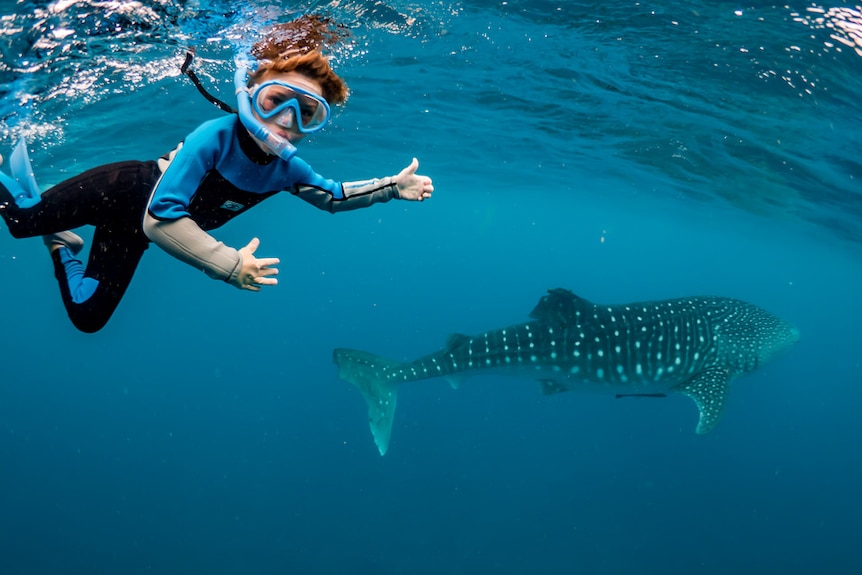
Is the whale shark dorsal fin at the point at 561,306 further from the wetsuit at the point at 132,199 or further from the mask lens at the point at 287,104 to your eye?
the mask lens at the point at 287,104

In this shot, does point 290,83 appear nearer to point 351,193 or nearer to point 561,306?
point 351,193

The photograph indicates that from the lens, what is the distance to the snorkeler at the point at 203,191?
129 inches

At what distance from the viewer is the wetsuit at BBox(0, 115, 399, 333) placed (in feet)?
12.8

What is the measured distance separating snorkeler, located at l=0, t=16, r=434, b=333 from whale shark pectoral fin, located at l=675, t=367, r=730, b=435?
7.20 metres

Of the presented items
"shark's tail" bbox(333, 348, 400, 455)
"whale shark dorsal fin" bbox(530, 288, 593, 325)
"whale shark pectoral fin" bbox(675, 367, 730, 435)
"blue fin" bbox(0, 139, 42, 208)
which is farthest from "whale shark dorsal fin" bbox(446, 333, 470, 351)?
"blue fin" bbox(0, 139, 42, 208)

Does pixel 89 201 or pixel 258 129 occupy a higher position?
pixel 258 129

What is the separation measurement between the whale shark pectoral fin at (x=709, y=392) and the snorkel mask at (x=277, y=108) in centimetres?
806

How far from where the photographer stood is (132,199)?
4.25m

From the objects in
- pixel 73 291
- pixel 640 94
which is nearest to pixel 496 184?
pixel 640 94

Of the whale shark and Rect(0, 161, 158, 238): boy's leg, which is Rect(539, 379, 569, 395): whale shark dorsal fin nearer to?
the whale shark

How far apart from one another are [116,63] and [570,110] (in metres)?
10.9

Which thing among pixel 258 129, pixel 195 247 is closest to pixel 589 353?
pixel 258 129

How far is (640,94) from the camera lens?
13.0m

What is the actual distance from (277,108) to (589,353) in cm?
777
